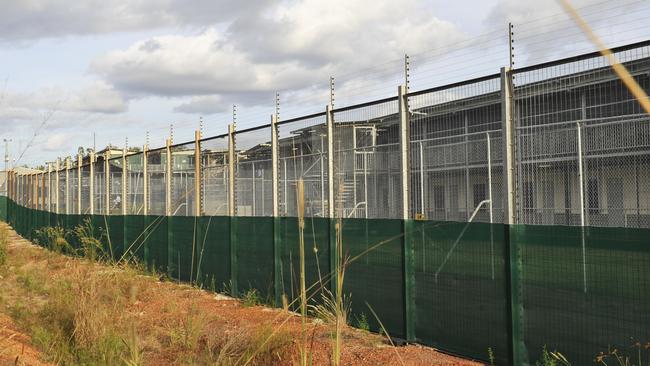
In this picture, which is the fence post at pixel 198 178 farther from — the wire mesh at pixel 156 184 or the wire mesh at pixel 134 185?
the wire mesh at pixel 134 185

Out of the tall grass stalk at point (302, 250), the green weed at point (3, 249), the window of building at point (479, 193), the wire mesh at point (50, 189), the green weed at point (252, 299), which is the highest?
the wire mesh at point (50, 189)

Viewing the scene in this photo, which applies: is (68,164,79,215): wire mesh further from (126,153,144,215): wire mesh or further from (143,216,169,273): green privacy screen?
(143,216,169,273): green privacy screen

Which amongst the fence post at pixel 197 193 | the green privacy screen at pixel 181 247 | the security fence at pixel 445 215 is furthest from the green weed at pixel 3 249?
the fence post at pixel 197 193

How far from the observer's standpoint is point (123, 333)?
5.92m

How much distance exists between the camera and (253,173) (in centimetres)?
1098

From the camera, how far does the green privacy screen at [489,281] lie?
4.75 metres

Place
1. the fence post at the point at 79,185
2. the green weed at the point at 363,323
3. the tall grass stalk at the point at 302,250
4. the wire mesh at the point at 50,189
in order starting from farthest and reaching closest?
the wire mesh at the point at 50,189
the fence post at the point at 79,185
the green weed at the point at 363,323
the tall grass stalk at the point at 302,250

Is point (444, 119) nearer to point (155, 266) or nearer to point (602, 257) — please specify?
point (602, 257)

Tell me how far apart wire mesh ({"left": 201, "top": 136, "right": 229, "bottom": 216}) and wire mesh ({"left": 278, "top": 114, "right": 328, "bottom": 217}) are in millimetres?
1256

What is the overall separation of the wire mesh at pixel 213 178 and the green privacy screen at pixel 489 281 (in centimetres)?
248

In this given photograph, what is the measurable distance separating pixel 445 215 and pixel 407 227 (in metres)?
4.91

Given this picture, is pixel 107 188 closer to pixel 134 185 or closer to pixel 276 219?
pixel 134 185

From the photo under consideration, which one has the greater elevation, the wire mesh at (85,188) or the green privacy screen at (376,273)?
the wire mesh at (85,188)

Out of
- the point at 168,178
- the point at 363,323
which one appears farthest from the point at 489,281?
the point at 168,178
